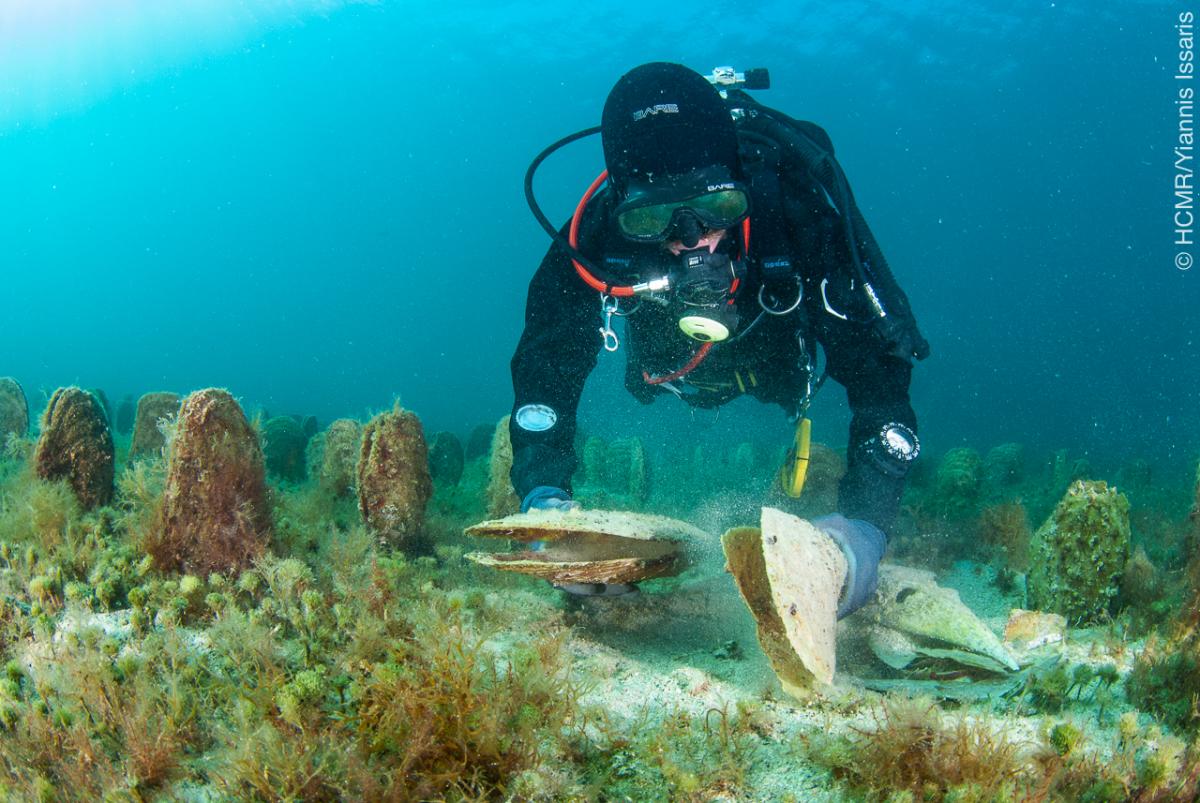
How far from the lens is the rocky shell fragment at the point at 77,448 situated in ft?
13.8

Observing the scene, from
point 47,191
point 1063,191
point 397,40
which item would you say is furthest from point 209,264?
point 1063,191

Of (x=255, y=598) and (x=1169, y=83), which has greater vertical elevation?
(x=1169, y=83)

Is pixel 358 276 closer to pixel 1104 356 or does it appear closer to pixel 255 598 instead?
pixel 1104 356

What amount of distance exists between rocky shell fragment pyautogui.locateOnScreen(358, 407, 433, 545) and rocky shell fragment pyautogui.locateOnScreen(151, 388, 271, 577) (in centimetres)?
64

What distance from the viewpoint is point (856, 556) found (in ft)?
8.58

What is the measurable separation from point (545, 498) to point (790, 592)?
6.36ft

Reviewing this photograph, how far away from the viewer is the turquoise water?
144ft

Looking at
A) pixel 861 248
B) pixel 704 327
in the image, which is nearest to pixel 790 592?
pixel 704 327

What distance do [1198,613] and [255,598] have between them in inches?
179

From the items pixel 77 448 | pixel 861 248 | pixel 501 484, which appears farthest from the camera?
pixel 501 484

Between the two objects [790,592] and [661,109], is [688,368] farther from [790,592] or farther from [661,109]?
[790,592]

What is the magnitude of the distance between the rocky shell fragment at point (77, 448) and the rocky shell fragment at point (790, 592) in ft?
15.3

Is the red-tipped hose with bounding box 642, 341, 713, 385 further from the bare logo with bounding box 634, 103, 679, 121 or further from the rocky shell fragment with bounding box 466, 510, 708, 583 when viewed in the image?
the rocky shell fragment with bounding box 466, 510, 708, 583

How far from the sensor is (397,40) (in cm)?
6850
